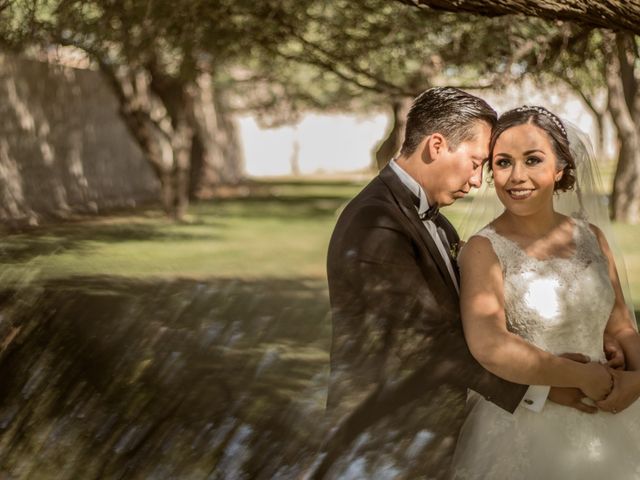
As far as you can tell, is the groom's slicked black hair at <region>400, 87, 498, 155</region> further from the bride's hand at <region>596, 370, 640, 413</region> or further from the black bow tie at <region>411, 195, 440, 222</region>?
the bride's hand at <region>596, 370, 640, 413</region>

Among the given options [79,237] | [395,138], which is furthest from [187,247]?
[395,138]

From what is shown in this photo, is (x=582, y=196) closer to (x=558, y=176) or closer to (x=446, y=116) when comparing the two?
(x=558, y=176)

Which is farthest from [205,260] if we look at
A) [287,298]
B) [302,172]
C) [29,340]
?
[302,172]

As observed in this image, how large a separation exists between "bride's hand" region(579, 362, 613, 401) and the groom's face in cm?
66

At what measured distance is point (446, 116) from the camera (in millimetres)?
3205

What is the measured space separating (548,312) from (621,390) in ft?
1.10

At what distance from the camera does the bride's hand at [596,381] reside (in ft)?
10.7

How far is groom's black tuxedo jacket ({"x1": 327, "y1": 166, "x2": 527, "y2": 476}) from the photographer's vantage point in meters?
3.10

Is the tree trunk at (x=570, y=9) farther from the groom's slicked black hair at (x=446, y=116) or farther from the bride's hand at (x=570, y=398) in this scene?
the bride's hand at (x=570, y=398)

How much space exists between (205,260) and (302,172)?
1462 inches

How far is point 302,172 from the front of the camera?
2052 inches

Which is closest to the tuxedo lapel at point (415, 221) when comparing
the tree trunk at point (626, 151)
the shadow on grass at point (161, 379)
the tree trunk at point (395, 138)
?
the shadow on grass at point (161, 379)

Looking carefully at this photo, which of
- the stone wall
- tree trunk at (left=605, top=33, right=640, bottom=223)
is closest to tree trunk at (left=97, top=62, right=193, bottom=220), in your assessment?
the stone wall

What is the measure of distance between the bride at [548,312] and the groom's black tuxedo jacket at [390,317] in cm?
23
